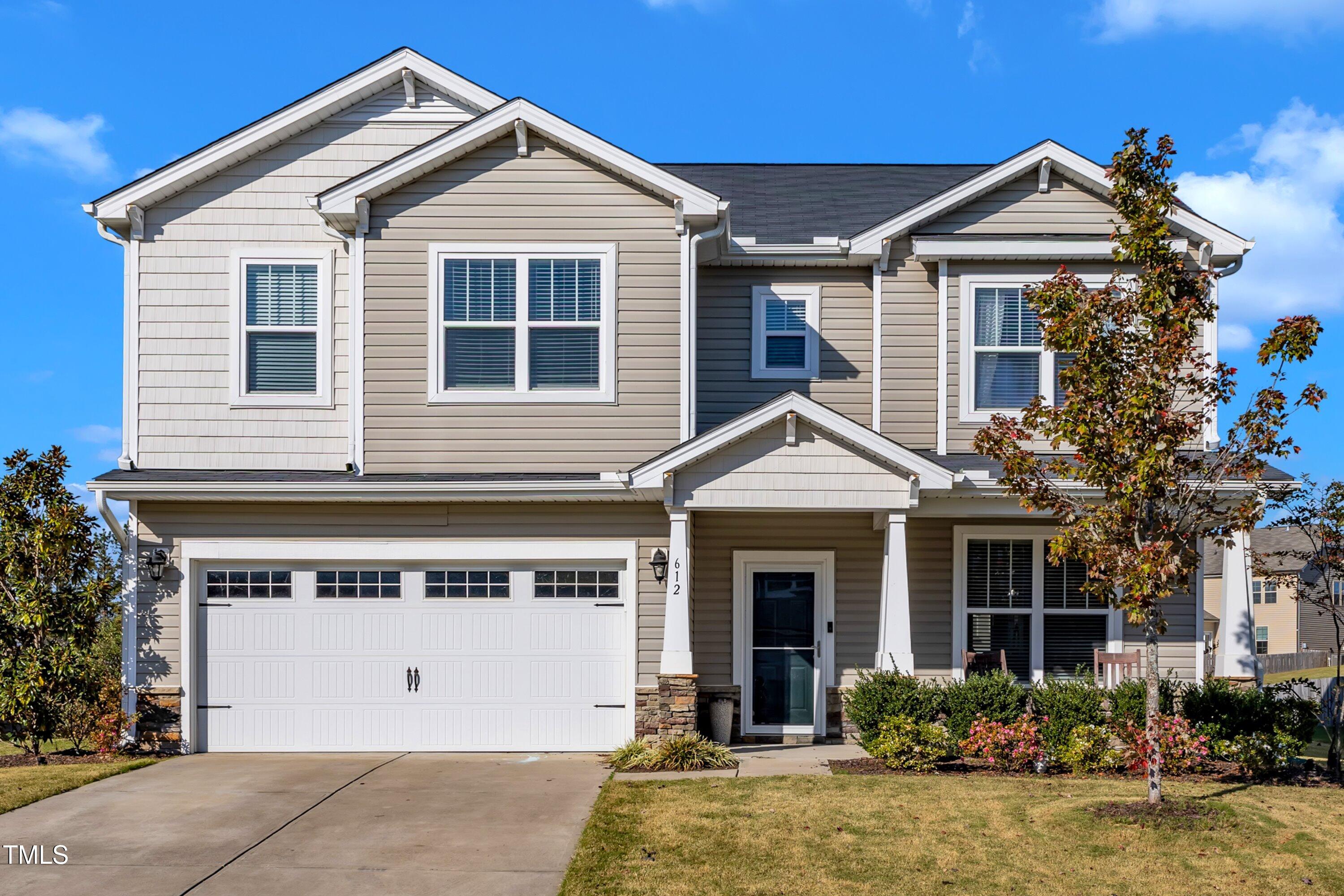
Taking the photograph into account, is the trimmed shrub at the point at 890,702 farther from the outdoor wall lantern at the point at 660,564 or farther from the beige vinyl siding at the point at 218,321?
the beige vinyl siding at the point at 218,321

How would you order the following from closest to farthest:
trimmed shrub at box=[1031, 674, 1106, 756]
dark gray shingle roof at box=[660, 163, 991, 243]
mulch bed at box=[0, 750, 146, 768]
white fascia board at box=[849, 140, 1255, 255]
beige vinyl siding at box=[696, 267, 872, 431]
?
1. trimmed shrub at box=[1031, 674, 1106, 756]
2. mulch bed at box=[0, 750, 146, 768]
3. white fascia board at box=[849, 140, 1255, 255]
4. beige vinyl siding at box=[696, 267, 872, 431]
5. dark gray shingle roof at box=[660, 163, 991, 243]

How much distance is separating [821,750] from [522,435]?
189 inches

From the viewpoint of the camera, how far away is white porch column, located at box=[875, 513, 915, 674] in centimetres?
1176

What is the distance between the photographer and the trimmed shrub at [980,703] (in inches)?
444

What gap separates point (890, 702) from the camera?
11.2 metres

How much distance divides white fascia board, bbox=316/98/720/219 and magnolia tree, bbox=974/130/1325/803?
4264 mm

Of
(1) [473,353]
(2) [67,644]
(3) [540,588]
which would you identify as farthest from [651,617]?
(2) [67,644]

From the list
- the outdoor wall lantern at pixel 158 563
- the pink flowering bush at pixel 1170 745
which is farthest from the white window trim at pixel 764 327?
the outdoor wall lantern at pixel 158 563

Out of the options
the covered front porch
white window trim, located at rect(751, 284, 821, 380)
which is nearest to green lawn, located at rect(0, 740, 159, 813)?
the covered front porch

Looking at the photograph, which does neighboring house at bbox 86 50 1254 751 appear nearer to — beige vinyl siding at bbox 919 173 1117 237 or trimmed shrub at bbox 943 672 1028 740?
beige vinyl siding at bbox 919 173 1117 237

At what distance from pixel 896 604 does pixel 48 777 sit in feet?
28.5

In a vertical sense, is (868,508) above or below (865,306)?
below

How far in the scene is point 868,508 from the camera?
464 inches

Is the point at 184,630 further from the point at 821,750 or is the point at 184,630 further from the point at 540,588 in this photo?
the point at 821,750
